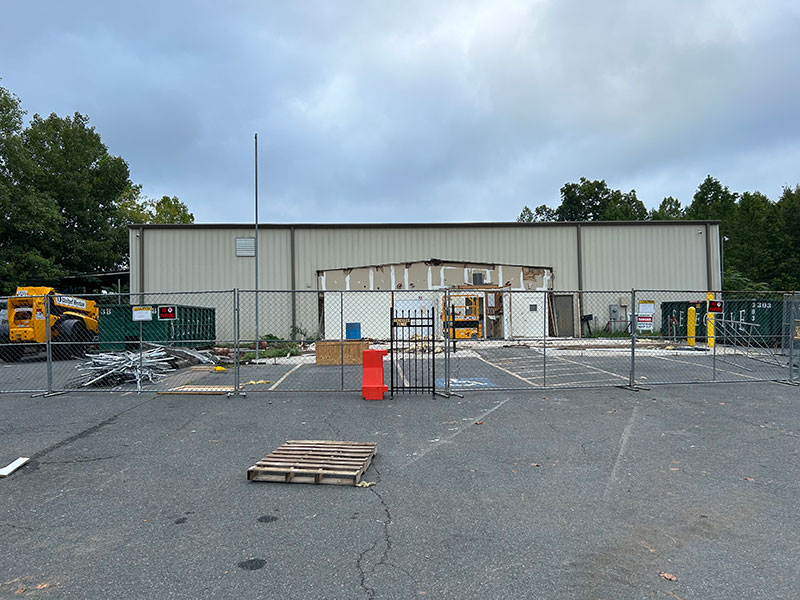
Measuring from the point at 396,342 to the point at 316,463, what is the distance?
37.9ft

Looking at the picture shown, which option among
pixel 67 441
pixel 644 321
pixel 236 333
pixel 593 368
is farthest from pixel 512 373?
pixel 67 441

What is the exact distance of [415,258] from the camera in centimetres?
2869

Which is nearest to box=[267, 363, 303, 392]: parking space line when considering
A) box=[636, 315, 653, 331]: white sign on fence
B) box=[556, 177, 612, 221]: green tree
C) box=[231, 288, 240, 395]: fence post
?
box=[231, 288, 240, 395]: fence post

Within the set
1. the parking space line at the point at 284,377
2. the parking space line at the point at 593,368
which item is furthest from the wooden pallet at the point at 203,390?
the parking space line at the point at 593,368

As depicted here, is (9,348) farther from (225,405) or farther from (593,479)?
(593,479)

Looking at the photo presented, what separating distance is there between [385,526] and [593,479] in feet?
8.05

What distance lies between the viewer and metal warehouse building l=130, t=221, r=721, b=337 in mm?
27656

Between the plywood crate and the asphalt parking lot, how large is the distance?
7514mm

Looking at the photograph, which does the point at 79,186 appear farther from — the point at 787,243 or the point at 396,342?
the point at 787,243

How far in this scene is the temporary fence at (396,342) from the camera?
11766mm

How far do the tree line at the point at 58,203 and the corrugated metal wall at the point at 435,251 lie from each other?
14.3 meters

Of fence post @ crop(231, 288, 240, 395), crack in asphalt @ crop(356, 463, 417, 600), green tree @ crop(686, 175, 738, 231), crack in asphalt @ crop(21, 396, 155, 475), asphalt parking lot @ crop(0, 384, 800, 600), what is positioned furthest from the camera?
green tree @ crop(686, 175, 738, 231)

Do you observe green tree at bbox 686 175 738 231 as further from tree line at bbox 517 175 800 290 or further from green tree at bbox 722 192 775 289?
green tree at bbox 722 192 775 289

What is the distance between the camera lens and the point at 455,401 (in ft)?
32.5
